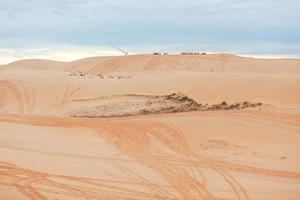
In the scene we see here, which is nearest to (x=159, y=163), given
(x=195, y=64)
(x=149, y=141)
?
(x=149, y=141)

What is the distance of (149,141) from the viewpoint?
1307 cm

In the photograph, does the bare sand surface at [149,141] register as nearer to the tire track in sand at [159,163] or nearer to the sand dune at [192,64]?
the tire track in sand at [159,163]

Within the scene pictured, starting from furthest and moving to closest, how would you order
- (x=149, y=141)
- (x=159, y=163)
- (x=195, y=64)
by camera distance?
(x=195, y=64), (x=149, y=141), (x=159, y=163)

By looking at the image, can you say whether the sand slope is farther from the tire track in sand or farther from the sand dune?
the tire track in sand

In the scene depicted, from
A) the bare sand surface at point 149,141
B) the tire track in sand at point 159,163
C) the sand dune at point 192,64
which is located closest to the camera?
the tire track in sand at point 159,163

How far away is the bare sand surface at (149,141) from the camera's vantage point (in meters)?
9.10

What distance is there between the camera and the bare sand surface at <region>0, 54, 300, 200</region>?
910 cm

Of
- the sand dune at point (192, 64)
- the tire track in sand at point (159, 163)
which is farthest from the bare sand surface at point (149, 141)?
the sand dune at point (192, 64)

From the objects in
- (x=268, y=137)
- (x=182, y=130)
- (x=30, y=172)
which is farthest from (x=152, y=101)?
(x=30, y=172)

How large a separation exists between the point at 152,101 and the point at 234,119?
17.3ft

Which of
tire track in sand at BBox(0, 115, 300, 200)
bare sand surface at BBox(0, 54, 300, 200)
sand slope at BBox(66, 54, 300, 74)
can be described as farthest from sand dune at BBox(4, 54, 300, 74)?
tire track in sand at BBox(0, 115, 300, 200)

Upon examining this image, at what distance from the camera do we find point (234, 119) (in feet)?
48.2

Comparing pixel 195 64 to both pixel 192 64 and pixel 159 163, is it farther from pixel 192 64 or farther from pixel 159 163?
pixel 159 163

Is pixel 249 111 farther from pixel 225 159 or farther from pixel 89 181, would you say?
pixel 89 181
